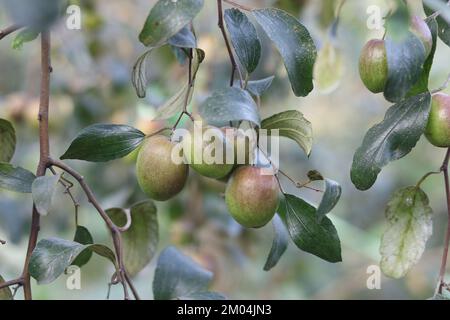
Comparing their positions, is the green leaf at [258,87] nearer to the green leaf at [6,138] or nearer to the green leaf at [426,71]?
the green leaf at [426,71]

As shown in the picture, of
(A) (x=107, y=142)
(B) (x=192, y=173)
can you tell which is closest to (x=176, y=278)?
(A) (x=107, y=142)

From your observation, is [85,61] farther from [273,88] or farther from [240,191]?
[240,191]

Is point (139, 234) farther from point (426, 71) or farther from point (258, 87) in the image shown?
point (426, 71)

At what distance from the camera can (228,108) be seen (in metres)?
0.50

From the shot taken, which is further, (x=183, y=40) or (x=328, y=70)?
(x=328, y=70)

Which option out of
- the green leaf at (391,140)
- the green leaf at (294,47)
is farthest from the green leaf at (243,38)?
the green leaf at (391,140)

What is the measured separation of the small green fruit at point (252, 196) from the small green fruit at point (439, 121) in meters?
0.14

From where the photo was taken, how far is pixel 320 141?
2289 millimetres

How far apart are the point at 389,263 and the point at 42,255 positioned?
1.05 feet

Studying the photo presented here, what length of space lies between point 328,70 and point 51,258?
450 millimetres

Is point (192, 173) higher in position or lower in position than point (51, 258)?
higher

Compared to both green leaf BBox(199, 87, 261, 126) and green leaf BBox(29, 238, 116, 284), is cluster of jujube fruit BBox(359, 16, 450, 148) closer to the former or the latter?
green leaf BBox(199, 87, 261, 126)
